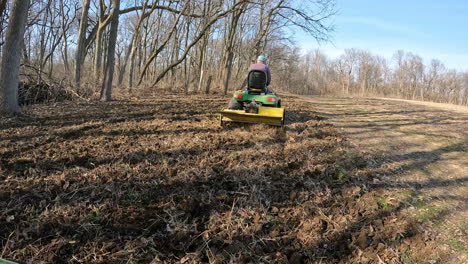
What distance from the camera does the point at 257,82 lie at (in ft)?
25.3

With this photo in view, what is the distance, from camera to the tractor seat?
7.60 metres

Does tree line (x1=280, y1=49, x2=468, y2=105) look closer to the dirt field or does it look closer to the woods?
the woods

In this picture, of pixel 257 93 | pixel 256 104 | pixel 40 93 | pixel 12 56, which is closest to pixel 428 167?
pixel 256 104

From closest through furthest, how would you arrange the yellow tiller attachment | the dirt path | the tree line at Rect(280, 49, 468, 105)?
the dirt path
the yellow tiller attachment
the tree line at Rect(280, 49, 468, 105)

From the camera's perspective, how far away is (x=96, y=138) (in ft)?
18.5

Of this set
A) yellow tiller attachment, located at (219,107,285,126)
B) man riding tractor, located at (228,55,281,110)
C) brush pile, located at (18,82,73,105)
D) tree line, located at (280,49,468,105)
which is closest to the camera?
yellow tiller attachment, located at (219,107,285,126)

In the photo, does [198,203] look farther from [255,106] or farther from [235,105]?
[235,105]

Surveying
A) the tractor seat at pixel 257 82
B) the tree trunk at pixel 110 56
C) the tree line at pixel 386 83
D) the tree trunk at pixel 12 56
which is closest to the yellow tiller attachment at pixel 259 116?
the tractor seat at pixel 257 82

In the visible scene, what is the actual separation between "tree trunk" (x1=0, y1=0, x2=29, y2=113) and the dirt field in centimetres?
150

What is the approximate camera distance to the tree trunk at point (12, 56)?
696 centimetres

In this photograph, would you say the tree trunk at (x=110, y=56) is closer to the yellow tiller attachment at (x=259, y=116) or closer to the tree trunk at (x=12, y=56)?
the tree trunk at (x=12, y=56)

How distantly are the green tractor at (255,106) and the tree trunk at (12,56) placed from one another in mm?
4999

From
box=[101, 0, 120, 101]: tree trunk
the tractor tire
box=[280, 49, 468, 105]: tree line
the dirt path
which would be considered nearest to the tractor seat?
the tractor tire

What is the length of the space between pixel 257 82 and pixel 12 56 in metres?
5.90
